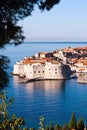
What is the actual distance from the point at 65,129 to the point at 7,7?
20.2ft

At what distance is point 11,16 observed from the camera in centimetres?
274

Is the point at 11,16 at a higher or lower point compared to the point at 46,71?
higher

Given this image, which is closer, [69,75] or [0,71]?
[0,71]

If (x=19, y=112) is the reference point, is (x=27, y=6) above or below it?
above

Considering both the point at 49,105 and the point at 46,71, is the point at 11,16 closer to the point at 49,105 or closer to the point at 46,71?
the point at 49,105

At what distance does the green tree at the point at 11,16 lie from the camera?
268 cm

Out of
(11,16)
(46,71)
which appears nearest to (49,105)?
(11,16)

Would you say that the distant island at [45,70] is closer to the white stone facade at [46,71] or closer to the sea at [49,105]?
the white stone facade at [46,71]

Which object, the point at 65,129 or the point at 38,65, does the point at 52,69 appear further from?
the point at 65,129

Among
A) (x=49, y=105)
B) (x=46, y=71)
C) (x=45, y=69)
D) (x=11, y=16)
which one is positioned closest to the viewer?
(x=11, y=16)

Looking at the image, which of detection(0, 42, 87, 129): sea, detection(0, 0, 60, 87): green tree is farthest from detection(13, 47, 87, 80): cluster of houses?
detection(0, 0, 60, 87): green tree

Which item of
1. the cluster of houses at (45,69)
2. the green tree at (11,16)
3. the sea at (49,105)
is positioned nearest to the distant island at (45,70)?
the cluster of houses at (45,69)

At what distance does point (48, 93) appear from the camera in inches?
818

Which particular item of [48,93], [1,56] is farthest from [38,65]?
[1,56]
